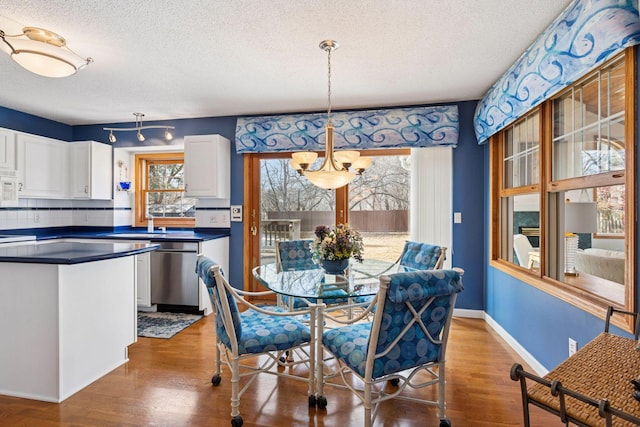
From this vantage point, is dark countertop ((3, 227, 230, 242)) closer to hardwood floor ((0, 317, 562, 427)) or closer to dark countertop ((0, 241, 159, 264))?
dark countertop ((0, 241, 159, 264))

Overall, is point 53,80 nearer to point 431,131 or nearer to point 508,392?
point 431,131

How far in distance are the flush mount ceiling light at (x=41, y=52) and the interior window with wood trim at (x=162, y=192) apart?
7.88 ft

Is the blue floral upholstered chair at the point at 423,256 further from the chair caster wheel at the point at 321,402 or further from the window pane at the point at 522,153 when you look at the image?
the chair caster wheel at the point at 321,402

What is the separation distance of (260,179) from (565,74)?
3.27 metres

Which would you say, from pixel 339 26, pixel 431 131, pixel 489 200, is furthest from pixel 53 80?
pixel 489 200

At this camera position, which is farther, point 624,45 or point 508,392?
point 508,392

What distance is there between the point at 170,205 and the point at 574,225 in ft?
14.8

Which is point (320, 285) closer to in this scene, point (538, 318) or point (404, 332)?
point (404, 332)

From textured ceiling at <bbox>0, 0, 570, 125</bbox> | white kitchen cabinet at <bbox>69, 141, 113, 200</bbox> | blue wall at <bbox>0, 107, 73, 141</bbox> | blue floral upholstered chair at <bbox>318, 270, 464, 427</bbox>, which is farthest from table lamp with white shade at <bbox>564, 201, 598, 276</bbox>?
blue wall at <bbox>0, 107, 73, 141</bbox>

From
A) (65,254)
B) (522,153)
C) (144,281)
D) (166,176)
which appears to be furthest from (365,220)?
(65,254)

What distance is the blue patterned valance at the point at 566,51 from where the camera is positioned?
159 cm

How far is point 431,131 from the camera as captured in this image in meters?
3.72

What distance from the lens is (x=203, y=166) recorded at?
13.5 ft

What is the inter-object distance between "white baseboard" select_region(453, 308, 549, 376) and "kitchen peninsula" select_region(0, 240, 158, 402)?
9.90 ft
